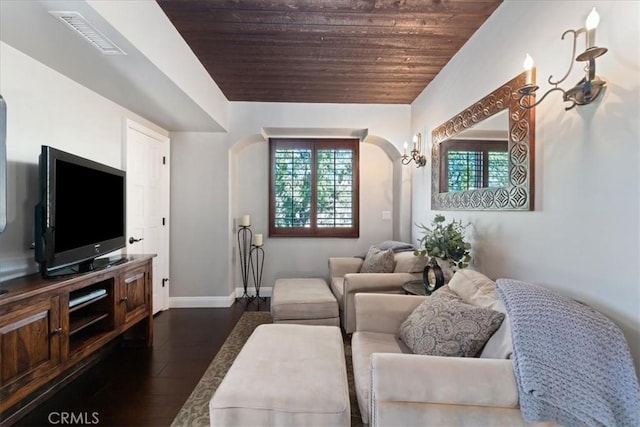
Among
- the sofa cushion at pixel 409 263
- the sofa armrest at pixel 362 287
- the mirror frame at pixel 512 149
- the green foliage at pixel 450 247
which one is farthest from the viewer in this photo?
the sofa cushion at pixel 409 263

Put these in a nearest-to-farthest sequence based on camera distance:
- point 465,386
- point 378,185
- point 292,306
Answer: point 465,386
point 292,306
point 378,185

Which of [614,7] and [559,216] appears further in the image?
[559,216]

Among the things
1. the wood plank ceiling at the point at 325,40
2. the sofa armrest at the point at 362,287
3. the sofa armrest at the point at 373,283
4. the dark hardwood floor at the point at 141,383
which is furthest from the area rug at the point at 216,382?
the wood plank ceiling at the point at 325,40

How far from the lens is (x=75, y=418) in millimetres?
1731

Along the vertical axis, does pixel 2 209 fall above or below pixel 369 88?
below

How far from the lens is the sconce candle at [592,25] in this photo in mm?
1197

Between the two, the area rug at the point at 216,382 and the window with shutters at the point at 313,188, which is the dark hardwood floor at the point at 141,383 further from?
the window with shutters at the point at 313,188

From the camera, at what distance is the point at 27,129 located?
1.89 metres

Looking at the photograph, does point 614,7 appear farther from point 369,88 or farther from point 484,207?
point 369,88

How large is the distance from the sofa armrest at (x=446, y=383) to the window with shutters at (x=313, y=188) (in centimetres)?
303

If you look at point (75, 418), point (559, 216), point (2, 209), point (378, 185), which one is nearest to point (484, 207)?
point (559, 216)

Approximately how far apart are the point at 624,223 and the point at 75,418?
9.72 ft

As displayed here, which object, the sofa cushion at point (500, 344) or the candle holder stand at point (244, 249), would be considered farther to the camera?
the candle holder stand at point (244, 249)

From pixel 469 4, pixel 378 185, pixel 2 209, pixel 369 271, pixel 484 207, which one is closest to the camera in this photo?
pixel 2 209
